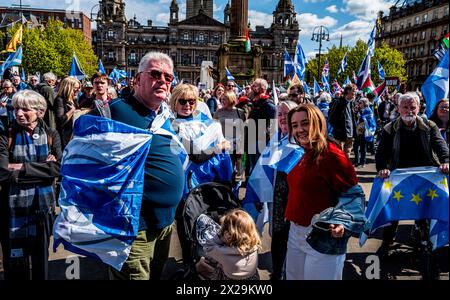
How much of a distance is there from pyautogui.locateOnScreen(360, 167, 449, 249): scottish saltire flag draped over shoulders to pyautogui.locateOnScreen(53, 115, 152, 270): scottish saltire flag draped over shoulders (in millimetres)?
2443

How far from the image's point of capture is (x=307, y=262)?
2.75m

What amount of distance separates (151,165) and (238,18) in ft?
70.5

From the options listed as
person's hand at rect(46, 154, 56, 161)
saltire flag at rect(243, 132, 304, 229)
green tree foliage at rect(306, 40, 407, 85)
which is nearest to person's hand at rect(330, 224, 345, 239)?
saltire flag at rect(243, 132, 304, 229)

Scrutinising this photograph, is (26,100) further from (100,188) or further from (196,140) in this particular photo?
(196,140)

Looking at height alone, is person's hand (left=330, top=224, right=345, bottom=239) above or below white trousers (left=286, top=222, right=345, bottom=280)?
above

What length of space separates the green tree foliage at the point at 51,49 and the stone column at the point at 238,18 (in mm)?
14092

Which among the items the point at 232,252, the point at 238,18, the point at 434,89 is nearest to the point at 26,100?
the point at 232,252

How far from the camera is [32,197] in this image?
3.30 metres

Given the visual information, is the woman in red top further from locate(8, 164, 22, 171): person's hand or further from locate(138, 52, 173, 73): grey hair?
locate(8, 164, 22, 171): person's hand

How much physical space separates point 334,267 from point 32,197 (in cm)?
260

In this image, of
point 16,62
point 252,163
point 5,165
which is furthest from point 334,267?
point 16,62

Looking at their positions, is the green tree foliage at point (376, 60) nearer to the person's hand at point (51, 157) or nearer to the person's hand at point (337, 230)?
the person's hand at point (51, 157)

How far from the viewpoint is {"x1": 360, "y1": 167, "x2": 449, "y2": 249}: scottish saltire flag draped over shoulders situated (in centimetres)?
341
